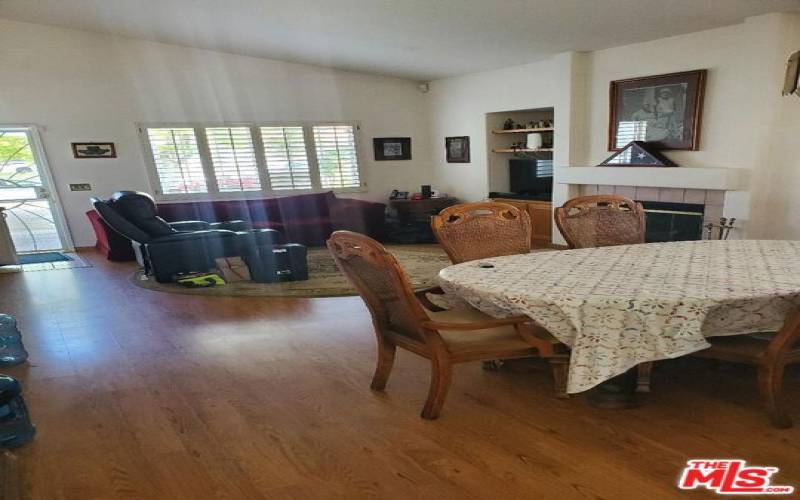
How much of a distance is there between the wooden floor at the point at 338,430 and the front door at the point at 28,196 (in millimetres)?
4302

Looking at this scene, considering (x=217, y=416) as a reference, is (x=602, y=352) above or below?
above

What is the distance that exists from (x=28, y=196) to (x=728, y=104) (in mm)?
8266

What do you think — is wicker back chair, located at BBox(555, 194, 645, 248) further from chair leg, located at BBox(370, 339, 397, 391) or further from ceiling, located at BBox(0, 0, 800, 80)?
ceiling, located at BBox(0, 0, 800, 80)

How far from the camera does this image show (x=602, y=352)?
1.76m

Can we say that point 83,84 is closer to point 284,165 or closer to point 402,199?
point 284,165

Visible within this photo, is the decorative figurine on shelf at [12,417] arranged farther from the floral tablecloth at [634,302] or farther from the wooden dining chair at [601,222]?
the wooden dining chair at [601,222]

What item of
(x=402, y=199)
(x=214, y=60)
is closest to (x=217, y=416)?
(x=402, y=199)

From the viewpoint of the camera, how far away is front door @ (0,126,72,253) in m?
6.00

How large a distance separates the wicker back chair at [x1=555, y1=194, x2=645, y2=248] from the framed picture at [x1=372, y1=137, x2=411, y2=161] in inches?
195

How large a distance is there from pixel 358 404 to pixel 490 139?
204 inches

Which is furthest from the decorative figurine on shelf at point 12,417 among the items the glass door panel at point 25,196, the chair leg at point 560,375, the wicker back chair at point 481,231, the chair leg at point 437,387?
the glass door panel at point 25,196

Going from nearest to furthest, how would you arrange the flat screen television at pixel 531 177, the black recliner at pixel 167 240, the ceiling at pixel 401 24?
1. the ceiling at pixel 401 24
2. the black recliner at pixel 167 240
3. the flat screen television at pixel 531 177

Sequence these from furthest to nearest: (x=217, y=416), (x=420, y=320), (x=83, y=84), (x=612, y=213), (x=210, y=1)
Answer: (x=83, y=84), (x=210, y=1), (x=612, y=213), (x=217, y=416), (x=420, y=320)

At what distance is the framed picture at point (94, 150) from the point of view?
20.4 feet
